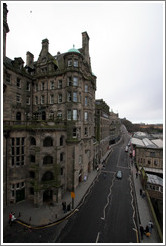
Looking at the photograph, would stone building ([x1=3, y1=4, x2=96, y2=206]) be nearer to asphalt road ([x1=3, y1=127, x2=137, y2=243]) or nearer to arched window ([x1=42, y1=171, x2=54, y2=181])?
arched window ([x1=42, y1=171, x2=54, y2=181])

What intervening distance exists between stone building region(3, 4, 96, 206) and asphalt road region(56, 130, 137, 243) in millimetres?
5079

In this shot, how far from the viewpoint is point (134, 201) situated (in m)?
19.9

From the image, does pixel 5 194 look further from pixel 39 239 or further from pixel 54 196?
pixel 39 239

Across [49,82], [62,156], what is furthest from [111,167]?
[49,82]

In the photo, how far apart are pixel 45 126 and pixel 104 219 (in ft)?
56.1

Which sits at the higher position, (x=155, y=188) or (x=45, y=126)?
(x=45, y=126)

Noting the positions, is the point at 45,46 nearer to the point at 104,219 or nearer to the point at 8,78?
the point at 8,78

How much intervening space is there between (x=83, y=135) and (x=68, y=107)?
8.16 meters

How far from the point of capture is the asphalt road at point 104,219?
1302 centimetres

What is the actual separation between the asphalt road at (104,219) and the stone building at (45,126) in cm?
508

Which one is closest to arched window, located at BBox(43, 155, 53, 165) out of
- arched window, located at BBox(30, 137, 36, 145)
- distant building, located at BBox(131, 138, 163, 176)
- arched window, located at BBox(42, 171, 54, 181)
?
arched window, located at BBox(42, 171, 54, 181)

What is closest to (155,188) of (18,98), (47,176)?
(47,176)

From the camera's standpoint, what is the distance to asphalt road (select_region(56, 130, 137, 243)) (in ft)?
42.7

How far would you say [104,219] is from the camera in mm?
15672
